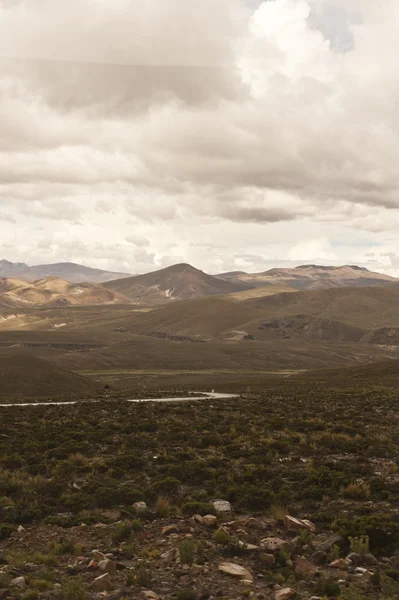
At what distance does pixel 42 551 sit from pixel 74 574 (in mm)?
1871

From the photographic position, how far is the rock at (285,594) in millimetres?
11086

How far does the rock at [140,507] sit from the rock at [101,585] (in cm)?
514

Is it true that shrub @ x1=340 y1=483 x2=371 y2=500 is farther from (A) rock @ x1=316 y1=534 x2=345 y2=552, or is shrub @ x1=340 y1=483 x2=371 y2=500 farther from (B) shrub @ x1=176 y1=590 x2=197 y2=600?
(B) shrub @ x1=176 y1=590 x2=197 y2=600

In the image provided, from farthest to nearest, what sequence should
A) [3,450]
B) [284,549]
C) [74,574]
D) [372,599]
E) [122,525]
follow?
[3,450], [122,525], [284,549], [74,574], [372,599]

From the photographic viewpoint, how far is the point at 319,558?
1317cm

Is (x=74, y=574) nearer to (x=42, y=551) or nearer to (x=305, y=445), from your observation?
(x=42, y=551)

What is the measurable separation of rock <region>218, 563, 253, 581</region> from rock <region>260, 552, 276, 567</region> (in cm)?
72

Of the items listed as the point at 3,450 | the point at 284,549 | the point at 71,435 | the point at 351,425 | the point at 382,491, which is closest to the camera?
the point at 284,549

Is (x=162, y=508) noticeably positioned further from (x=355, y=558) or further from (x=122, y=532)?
(x=355, y=558)

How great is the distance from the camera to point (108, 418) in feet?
124

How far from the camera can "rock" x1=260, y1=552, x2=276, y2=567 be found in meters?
13.1

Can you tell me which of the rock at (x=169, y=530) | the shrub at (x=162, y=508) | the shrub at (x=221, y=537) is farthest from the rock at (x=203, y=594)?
the shrub at (x=162, y=508)

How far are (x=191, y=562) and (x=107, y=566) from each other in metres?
2.04

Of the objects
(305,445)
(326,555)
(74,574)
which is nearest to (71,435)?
(305,445)
